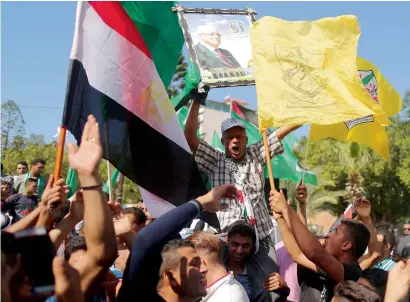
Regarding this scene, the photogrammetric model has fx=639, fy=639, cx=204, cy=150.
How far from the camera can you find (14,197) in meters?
7.25

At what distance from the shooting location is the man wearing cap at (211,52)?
5.32 metres

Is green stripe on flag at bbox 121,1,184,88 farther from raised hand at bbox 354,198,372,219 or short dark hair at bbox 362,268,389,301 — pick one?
short dark hair at bbox 362,268,389,301

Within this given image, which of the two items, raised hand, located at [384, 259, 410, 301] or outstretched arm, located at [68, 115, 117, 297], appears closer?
outstretched arm, located at [68, 115, 117, 297]

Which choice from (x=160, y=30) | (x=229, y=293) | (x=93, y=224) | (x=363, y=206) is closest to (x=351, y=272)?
(x=229, y=293)

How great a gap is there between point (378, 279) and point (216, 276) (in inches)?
40.1

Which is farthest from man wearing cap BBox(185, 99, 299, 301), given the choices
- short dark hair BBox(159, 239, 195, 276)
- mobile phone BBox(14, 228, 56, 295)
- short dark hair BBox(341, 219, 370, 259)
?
mobile phone BBox(14, 228, 56, 295)

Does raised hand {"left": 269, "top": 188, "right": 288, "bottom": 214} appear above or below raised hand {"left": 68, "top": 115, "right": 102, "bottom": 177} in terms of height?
below

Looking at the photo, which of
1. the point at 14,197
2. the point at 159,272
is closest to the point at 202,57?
the point at 159,272

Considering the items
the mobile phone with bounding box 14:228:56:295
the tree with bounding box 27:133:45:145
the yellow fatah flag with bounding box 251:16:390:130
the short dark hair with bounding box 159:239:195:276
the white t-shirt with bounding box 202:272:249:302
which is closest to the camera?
the mobile phone with bounding box 14:228:56:295

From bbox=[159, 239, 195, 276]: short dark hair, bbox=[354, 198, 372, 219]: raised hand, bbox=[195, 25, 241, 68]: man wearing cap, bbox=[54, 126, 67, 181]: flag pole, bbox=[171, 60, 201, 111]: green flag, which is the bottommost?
bbox=[159, 239, 195, 276]: short dark hair

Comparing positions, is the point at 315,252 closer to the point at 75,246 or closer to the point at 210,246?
the point at 210,246

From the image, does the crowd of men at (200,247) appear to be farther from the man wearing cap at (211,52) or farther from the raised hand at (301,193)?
the man wearing cap at (211,52)

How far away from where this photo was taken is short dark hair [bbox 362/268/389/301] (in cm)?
367

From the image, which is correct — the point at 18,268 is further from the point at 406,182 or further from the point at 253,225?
the point at 406,182
